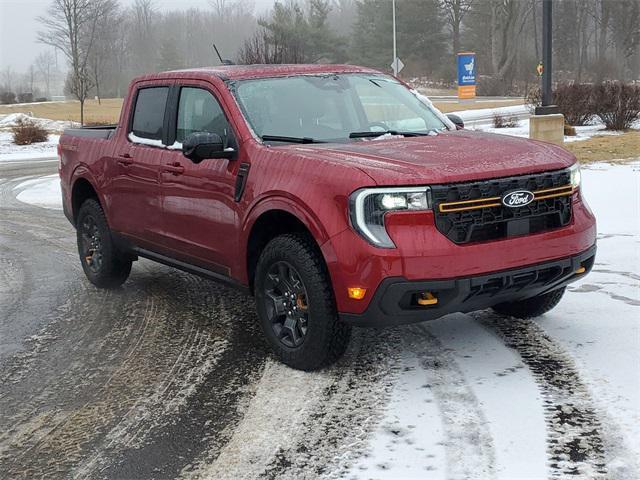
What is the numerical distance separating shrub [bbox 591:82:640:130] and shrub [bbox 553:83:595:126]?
0.42 m

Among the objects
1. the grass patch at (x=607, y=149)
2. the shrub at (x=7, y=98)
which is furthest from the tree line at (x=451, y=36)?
the grass patch at (x=607, y=149)

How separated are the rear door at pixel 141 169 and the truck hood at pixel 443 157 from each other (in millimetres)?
1579

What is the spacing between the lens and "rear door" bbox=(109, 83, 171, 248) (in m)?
5.91

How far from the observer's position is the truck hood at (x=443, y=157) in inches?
162

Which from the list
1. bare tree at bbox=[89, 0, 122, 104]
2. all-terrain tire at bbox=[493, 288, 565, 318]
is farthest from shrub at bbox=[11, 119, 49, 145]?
bare tree at bbox=[89, 0, 122, 104]

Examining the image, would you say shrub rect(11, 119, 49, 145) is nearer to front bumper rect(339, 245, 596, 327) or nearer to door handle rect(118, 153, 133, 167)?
door handle rect(118, 153, 133, 167)

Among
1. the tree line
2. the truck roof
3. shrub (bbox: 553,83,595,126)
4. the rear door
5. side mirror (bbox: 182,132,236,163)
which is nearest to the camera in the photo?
side mirror (bbox: 182,132,236,163)

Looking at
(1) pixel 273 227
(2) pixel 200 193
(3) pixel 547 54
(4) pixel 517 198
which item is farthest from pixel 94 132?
(3) pixel 547 54

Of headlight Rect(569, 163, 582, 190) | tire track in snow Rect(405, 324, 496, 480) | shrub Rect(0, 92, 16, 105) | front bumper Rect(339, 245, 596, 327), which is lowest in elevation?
tire track in snow Rect(405, 324, 496, 480)

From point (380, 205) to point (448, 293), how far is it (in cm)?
59

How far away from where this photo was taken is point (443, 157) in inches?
172

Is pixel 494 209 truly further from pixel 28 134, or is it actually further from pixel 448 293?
pixel 28 134

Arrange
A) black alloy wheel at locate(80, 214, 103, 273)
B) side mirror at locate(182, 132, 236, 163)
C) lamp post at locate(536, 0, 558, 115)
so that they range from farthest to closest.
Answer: lamp post at locate(536, 0, 558, 115) < black alloy wheel at locate(80, 214, 103, 273) < side mirror at locate(182, 132, 236, 163)

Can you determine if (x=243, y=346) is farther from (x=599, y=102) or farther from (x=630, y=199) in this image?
(x=599, y=102)
